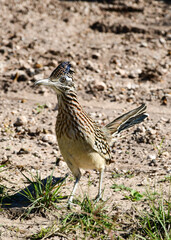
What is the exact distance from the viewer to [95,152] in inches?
186

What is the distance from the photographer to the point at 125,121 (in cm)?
569

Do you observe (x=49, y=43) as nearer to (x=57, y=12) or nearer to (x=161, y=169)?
(x=57, y=12)

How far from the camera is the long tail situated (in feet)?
18.3

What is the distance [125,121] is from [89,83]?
8.53 feet

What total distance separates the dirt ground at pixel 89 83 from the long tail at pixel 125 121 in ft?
1.70

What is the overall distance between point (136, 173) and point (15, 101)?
3228mm

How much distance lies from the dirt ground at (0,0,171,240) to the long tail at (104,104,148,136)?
517 millimetres

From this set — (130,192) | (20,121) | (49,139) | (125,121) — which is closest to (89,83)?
(20,121)

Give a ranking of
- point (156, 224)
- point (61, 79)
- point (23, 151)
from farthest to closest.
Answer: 1. point (23, 151)
2. point (61, 79)
3. point (156, 224)

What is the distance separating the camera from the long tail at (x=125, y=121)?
18.3ft

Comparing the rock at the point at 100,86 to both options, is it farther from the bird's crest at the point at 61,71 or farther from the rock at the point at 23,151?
the bird's crest at the point at 61,71

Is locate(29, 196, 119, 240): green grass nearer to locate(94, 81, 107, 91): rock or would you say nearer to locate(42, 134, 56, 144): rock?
locate(42, 134, 56, 144): rock

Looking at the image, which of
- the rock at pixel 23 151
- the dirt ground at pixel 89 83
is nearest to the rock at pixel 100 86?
the dirt ground at pixel 89 83

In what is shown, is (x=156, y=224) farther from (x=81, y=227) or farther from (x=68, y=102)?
(x=68, y=102)
